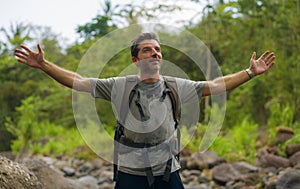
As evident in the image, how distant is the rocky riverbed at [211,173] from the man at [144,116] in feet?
3.36

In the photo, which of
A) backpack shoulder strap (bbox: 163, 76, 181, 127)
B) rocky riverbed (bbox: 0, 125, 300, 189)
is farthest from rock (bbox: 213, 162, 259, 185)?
backpack shoulder strap (bbox: 163, 76, 181, 127)

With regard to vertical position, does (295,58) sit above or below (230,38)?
below

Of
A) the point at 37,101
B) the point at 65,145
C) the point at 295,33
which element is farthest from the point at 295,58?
the point at 37,101

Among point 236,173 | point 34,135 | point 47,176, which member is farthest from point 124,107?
point 34,135

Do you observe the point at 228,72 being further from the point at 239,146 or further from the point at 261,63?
the point at 261,63

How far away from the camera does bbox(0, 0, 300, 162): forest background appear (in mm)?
10664

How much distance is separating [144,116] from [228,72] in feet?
35.2

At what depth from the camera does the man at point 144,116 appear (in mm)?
2973

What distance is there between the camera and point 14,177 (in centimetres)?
364

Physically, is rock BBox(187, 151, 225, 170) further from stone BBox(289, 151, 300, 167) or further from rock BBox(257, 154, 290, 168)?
stone BBox(289, 151, 300, 167)

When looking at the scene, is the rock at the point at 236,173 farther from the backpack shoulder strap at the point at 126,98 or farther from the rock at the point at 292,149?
the backpack shoulder strap at the point at 126,98

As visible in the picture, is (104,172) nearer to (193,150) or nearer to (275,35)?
(193,150)

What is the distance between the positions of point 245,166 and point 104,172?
3.29 m

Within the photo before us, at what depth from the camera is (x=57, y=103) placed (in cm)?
2030
